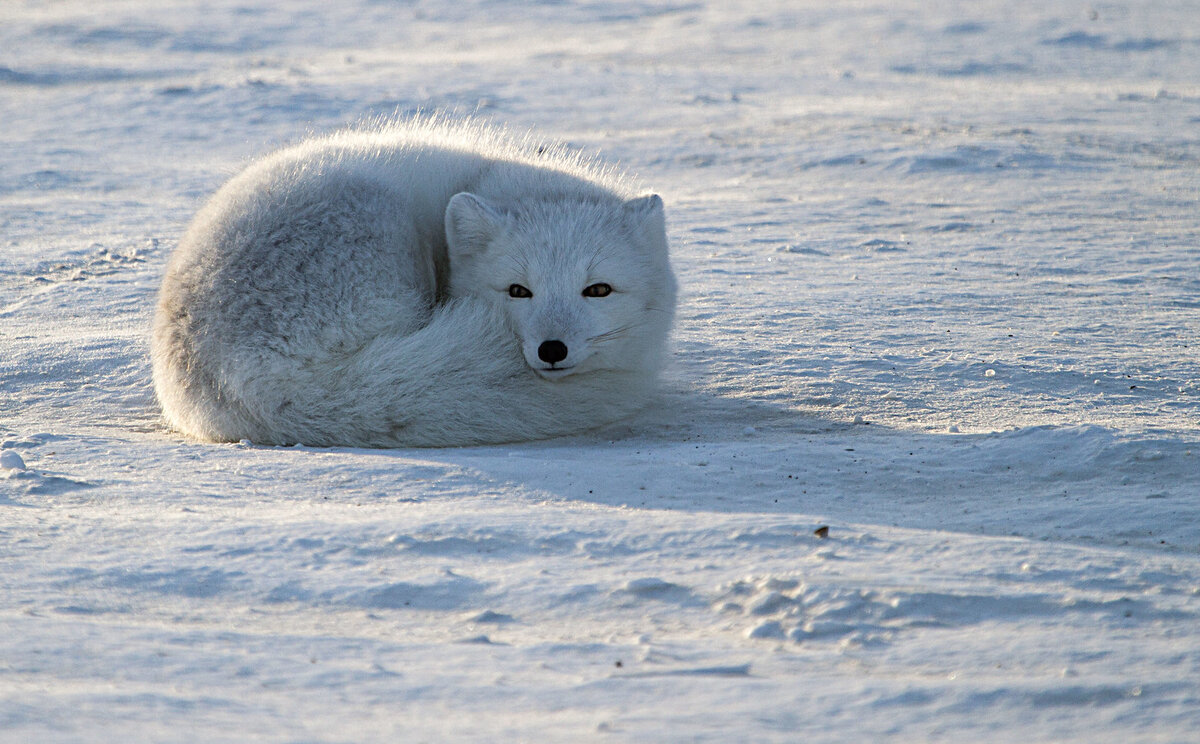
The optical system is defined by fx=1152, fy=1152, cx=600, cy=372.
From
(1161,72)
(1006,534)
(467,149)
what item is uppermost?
(1161,72)

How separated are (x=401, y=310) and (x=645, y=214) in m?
0.85

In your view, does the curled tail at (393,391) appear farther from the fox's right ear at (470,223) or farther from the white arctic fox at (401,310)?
the fox's right ear at (470,223)

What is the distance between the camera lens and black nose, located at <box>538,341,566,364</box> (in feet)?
10.4

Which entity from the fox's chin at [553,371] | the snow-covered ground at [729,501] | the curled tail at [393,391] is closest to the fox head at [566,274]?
the fox's chin at [553,371]

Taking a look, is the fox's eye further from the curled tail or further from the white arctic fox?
the curled tail

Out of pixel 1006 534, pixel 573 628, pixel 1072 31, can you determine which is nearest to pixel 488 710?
pixel 573 628

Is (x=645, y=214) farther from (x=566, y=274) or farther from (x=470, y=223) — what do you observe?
(x=470, y=223)

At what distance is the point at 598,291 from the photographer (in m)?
3.48

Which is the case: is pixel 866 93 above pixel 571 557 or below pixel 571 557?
above

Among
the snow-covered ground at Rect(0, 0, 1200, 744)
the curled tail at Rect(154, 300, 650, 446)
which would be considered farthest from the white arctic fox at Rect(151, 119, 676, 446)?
the snow-covered ground at Rect(0, 0, 1200, 744)

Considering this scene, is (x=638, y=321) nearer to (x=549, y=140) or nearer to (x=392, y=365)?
(x=392, y=365)

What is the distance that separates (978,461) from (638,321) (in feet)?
3.77

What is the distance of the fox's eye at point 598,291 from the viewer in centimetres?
346

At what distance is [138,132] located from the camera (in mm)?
8070
